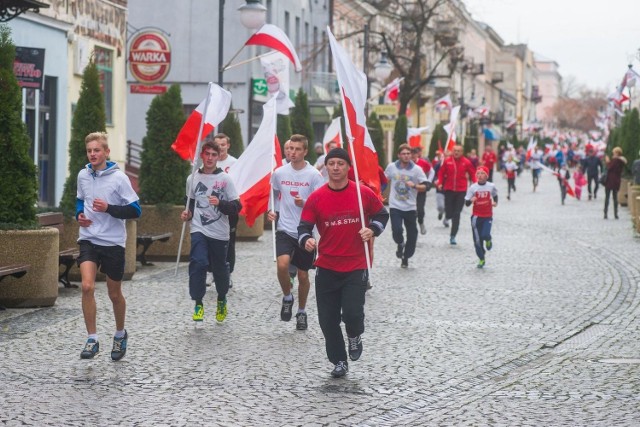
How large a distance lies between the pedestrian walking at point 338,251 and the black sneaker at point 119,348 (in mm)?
1620

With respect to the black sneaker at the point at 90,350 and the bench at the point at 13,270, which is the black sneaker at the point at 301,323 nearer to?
the black sneaker at the point at 90,350

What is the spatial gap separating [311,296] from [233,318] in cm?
254

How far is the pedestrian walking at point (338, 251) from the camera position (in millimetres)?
9516

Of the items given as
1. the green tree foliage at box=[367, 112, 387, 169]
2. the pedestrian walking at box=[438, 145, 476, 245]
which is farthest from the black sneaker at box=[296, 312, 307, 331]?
the green tree foliage at box=[367, 112, 387, 169]

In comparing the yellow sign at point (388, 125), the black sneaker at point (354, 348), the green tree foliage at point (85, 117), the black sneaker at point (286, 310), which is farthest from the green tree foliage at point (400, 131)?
the black sneaker at point (354, 348)

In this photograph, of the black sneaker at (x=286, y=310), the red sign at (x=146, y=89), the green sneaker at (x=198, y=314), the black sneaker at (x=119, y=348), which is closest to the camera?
the black sneaker at (x=119, y=348)

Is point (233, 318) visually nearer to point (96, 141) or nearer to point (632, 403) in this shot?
point (96, 141)

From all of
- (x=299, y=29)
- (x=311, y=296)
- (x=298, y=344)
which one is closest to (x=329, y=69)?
(x=299, y=29)

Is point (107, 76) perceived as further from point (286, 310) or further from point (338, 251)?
point (338, 251)

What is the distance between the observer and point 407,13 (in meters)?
54.2

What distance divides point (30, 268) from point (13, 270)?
0.52 meters

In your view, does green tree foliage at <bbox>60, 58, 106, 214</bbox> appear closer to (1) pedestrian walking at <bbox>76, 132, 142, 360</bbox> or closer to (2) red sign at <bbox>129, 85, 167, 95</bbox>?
(1) pedestrian walking at <bbox>76, 132, 142, 360</bbox>

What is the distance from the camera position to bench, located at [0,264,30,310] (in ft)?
41.6

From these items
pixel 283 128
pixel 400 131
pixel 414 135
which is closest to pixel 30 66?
pixel 283 128
